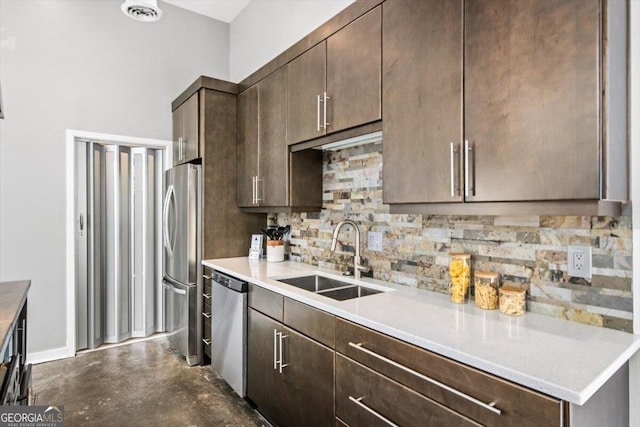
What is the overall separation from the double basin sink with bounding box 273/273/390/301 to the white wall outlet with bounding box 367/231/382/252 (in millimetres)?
266

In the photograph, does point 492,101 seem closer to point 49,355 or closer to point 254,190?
point 254,190

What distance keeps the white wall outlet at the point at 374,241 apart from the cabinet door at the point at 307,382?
0.76m

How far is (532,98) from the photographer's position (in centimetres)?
128

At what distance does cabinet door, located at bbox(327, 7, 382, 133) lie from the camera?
1.91m

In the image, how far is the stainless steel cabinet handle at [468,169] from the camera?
148cm

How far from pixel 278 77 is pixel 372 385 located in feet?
7.13

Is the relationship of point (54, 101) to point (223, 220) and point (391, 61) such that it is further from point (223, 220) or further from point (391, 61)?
point (391, 61)

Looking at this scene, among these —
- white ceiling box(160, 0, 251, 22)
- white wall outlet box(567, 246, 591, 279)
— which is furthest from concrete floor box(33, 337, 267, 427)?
white ceiling box(160, 0, 251, 22)

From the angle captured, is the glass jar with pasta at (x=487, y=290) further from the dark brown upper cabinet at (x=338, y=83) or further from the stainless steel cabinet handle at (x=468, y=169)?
the dark brown upper cabinet at (x=338, y=83)

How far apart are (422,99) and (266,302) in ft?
4.75

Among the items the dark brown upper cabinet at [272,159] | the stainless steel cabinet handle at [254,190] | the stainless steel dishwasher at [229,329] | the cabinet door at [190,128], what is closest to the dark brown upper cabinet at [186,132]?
the cabinet door at [190,128]

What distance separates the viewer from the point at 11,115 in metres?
3.04

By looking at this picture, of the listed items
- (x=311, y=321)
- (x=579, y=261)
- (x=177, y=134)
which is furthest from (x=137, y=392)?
(x=579, y=261)

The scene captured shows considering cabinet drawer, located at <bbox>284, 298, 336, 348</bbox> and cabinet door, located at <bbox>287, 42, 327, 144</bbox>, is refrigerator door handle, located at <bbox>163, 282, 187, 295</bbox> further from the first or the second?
cabinet door, located at <bbox>287, 42, 327, 144</bbox>
